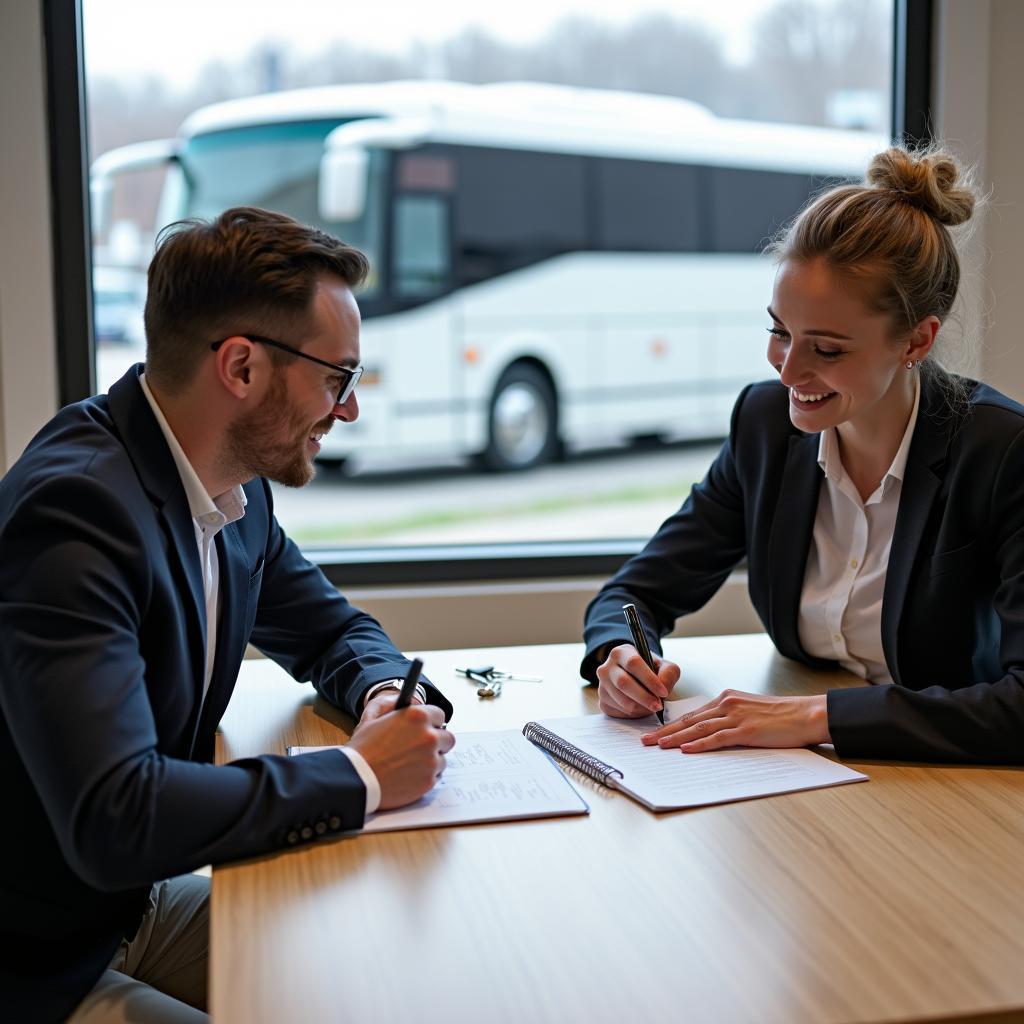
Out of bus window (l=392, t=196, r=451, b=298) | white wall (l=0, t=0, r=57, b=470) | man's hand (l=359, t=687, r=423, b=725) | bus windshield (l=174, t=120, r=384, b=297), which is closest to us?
A: man's hand (l=359, t=687, r=423, b=725)

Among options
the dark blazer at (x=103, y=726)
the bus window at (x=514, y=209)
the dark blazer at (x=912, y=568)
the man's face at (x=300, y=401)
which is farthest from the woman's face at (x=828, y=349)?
the bus window at (x=514, y=209)

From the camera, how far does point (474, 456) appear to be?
7406 millimetres

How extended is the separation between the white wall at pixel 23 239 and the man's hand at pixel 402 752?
1.54m

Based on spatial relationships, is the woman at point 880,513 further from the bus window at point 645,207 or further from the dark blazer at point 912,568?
the bus window at point 645,207

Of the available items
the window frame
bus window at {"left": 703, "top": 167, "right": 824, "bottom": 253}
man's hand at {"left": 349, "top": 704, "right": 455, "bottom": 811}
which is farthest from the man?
bus window at {"left": 703, "top": 167, "right": 824, "bottom": 253}

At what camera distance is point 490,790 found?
52.5 inches

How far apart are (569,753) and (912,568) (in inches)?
23.4

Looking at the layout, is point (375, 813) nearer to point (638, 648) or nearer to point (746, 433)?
point (638, 648)

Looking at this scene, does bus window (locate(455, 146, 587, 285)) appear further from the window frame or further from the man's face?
the man's face

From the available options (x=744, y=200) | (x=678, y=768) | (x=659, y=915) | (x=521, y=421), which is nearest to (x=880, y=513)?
(x=678, y=768)

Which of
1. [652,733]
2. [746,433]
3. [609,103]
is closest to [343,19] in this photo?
[609,103]

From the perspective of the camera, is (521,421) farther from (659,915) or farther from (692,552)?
(659,915)

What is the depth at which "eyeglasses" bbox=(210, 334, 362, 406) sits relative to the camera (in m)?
1.39

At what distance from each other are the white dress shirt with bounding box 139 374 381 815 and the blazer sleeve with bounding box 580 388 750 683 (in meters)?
0.67
